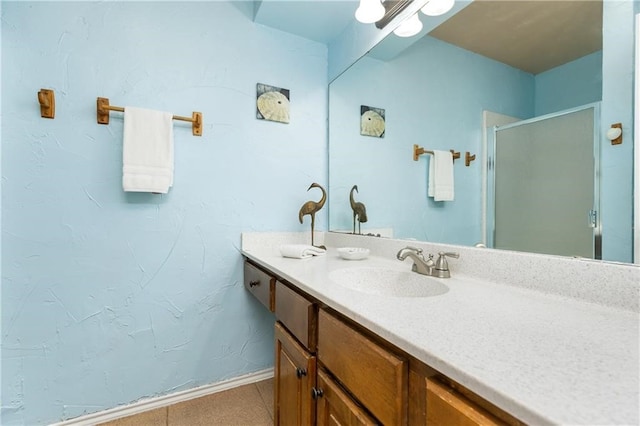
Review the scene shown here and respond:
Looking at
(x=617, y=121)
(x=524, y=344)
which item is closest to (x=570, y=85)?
(x=617, y=121)

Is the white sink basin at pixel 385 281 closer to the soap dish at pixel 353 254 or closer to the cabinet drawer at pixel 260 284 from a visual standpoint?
the soap dish at pixel 353 254

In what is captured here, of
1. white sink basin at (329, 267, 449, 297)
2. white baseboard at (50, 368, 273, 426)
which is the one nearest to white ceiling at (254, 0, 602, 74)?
white sink basin at (329, 267, 449, 297)

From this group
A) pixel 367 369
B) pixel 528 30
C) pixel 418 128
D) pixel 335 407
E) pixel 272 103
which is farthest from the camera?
pixel 272 103

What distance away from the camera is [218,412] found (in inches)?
54.7

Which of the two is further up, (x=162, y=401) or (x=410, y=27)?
(x=410, y=27)

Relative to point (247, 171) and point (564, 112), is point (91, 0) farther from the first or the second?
point (564, 112)

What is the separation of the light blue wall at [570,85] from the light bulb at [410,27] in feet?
1.97

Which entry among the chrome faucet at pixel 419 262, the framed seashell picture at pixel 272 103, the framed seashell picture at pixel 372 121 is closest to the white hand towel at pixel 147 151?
the framed seashell picture at pixel 272 103

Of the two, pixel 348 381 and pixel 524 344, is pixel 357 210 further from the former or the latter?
pixel 524 344

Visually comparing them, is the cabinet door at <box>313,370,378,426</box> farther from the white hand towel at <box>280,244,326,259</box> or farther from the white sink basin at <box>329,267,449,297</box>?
the white hand towel at <box>280,244,326,259</box>

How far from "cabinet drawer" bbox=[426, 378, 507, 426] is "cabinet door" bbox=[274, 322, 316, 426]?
0.44m

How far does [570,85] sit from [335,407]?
40.9 inches

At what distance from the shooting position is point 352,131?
170 cm

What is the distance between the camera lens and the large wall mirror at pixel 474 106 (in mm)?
698
